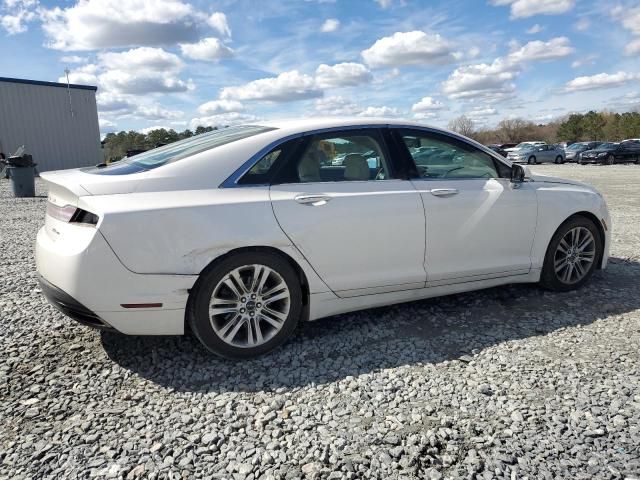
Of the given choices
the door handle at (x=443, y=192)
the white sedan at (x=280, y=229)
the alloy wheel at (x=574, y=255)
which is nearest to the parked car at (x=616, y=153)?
the alloy wheel at (x=574, y=255)

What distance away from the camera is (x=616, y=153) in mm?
30500

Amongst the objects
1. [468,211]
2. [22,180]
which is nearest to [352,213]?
[468,211]

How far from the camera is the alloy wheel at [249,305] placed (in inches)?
121

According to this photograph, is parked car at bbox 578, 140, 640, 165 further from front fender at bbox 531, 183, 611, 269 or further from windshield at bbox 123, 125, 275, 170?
windshield at bbox 123, 125, 275, 170

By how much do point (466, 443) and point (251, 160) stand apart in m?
2.08

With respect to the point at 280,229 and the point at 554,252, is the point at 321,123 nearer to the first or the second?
the point at 280,229

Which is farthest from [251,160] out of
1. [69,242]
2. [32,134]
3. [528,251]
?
[32,134]

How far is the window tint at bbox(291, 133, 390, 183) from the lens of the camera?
11.1 feet

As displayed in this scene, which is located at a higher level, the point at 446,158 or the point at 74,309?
the point at 446,158

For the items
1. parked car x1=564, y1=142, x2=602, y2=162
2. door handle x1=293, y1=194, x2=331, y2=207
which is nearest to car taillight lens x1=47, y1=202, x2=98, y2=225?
door handle x1=293, y1=194, x2=331, y2=207

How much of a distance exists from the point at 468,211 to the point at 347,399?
5.95 ft

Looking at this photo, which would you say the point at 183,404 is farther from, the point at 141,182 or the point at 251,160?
the point at 251,160

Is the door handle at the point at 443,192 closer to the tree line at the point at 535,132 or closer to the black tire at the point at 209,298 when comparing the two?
the black tire at the point at 209,298

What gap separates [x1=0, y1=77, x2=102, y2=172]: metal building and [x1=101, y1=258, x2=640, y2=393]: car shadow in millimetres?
25674
